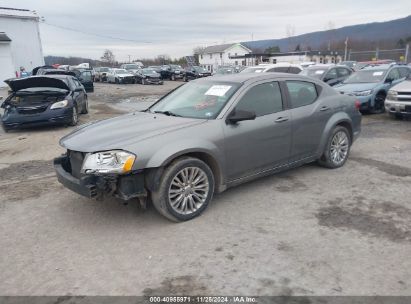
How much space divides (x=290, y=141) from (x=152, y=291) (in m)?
3.01

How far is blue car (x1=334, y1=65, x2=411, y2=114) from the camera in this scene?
37.6 feet

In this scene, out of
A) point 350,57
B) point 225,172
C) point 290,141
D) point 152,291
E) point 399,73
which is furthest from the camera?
point 350,57

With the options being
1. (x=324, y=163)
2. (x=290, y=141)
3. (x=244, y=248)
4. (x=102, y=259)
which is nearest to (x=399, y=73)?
(x=324, y=163)

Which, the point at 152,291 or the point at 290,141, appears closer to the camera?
the point at 152,291

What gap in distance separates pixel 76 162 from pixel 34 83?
7.16m

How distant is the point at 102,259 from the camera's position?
354 cm

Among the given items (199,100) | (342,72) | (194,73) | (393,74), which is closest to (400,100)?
(393,74)

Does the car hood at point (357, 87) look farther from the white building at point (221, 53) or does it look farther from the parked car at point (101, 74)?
the white building at point (221, 53)

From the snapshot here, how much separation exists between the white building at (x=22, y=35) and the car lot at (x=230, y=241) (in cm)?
3423

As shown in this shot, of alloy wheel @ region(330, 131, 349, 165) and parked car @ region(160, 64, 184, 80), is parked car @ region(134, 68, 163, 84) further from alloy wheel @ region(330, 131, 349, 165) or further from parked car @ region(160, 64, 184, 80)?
alloy wheel @ region(330, 131, 349, 165)

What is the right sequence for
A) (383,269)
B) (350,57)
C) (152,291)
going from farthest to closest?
(350,57)
(383,269)
(152,291)

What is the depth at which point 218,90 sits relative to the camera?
500 cm

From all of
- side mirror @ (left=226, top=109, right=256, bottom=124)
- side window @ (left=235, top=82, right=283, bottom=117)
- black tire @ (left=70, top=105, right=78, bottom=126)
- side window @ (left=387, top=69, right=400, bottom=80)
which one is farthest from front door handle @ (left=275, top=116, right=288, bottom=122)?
side window @ (left=387, top=69, right=400, bottom=80)

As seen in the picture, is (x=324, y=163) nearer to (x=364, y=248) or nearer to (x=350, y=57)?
(x=364, y=248)
